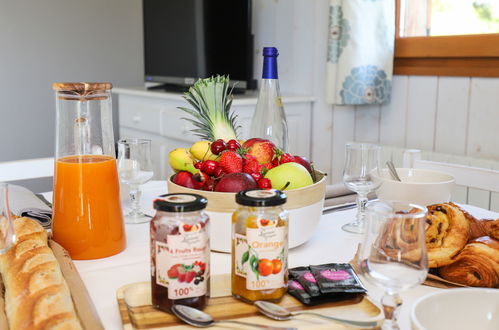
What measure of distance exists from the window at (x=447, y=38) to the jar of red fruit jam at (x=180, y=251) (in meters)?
1.64

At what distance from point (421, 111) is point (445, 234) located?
152 centimetres

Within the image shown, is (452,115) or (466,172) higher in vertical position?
(452,115)

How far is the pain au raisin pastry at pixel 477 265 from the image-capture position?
0.78 meters

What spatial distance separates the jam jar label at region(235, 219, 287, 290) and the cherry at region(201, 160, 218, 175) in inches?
11.8

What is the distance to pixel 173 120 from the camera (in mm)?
2684

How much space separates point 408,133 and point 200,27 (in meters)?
1.21

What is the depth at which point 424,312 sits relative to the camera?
0.61m

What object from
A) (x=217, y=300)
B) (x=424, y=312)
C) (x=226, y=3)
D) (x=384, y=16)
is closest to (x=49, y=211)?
(x=217, y=300)

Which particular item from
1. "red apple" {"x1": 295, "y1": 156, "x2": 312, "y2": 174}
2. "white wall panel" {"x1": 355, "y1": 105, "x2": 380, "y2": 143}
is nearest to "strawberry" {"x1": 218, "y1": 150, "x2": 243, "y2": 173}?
"red apple" {"x1": 295, "y1": 156, "x2": 312, "y2": 174}

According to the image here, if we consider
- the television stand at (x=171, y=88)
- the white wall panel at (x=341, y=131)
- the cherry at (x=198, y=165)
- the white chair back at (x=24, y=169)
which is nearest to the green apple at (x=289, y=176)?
the cherry at (x=198, y=165)

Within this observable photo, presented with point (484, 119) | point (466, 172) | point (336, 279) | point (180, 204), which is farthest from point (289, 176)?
point (484, 119)

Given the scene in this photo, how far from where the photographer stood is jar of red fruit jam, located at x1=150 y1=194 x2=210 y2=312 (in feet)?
2.06

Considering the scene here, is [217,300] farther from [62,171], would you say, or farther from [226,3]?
→ [226,3]

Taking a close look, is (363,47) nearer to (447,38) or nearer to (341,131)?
(447,38)
